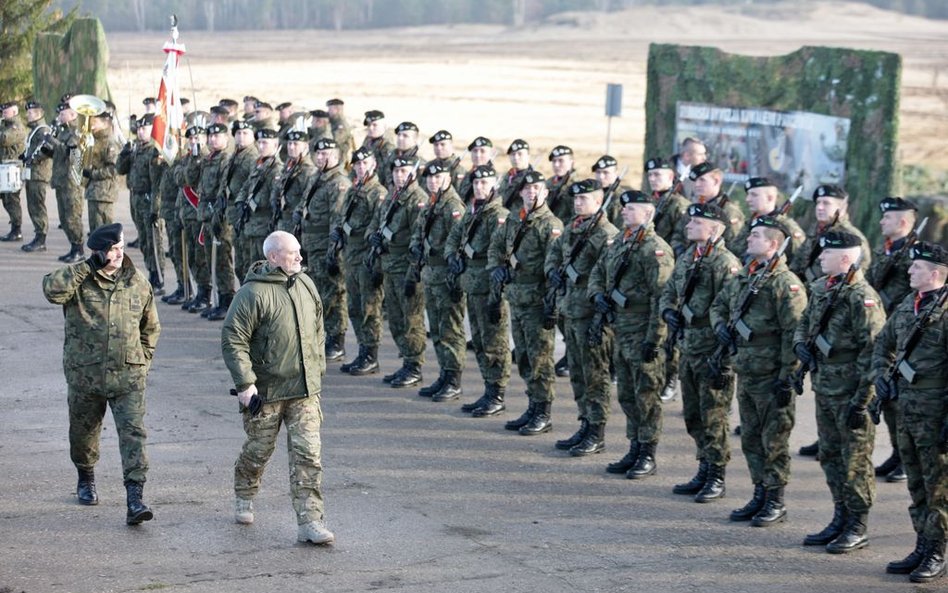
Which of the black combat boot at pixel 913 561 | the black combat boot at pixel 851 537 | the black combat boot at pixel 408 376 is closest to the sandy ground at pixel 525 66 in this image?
the black combat boot at pixel 408 376

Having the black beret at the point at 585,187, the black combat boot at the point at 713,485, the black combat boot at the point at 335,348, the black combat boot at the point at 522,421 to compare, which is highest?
the black beret at the point at 585,187

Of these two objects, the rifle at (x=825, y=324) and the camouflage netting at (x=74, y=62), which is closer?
the rifle at (x=825, y=324)

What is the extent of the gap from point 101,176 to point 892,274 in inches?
413

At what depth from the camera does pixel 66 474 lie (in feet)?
33.9

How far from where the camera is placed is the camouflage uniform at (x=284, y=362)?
887cm

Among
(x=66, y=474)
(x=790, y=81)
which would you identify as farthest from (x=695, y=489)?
(x=790, y=81)

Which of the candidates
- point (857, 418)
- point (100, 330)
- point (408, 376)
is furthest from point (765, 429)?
point (408, 376)

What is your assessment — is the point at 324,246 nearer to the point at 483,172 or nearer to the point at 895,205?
the point at 483,172

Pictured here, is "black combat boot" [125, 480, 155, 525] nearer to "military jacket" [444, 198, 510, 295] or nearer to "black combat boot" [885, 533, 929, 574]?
"military jacket" [444, 198, 510, 295]

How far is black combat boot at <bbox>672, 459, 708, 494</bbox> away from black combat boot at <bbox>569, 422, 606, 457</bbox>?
3.37 ft

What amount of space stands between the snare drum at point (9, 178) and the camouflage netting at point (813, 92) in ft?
27.3

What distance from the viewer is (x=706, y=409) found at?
1018cm

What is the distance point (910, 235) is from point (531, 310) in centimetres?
296

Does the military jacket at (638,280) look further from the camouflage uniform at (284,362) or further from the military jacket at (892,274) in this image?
the camouflage uniform at (284,362)
